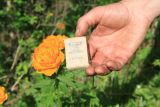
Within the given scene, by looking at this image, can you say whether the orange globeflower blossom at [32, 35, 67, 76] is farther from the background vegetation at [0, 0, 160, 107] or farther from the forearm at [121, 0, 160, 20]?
the forearm at [121, 0, 160, 20]

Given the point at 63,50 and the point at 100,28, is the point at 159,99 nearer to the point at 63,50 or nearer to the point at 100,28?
the point at 100,28

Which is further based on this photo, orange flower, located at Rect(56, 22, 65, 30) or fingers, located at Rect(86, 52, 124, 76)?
orange flower, located at Rect(56, 22, 65, 30)

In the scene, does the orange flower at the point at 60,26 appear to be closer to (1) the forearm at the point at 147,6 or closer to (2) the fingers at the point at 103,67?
(1) the forearm at the point at 147,6

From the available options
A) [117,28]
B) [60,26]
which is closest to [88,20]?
[117,28]

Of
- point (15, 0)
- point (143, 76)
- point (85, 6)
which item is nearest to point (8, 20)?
point (15, 0)

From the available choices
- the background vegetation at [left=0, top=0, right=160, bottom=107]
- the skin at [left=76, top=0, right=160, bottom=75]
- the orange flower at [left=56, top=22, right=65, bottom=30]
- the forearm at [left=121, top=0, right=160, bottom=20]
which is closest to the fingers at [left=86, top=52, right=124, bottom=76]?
the skin at [left=76, top=0, right=160, bottom=75]

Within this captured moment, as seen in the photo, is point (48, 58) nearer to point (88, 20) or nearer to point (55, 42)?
point (55, 42)

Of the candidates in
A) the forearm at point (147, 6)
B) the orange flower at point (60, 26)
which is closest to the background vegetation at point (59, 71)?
the orange flower at point (60, 26)
